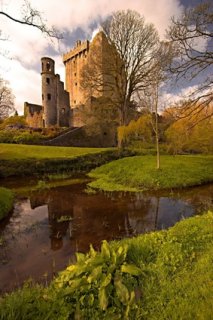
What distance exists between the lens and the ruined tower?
56.0 metres

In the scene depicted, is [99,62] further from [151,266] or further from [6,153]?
[151,266]

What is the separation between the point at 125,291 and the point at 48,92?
5810 centimetres

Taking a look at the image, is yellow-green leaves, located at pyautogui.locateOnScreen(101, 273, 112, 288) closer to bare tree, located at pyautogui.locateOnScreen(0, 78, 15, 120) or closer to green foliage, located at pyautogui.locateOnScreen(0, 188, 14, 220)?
green foliage, located at pyautogui.locateOnScreen(0, 188, 14, 220)

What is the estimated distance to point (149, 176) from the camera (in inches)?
744

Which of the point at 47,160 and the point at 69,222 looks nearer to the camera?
the point at 69,222

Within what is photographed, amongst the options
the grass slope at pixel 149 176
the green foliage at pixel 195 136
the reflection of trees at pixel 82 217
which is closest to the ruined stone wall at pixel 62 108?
the green foliage at pixel 195 136

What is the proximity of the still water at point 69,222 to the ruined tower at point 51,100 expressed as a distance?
42.2m

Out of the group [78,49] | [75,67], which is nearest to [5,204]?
[75,67]

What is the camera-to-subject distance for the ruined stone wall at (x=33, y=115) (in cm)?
5769

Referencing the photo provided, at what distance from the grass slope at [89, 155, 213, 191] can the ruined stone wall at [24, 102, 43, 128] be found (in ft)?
128

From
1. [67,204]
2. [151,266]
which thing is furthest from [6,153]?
[151,266]

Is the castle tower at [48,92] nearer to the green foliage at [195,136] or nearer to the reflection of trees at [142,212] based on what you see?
the green foliage at [195,136]

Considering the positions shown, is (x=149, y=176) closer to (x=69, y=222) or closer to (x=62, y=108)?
(x=69, y=222)

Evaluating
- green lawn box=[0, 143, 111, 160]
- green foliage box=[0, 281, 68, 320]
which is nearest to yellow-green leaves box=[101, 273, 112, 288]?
green foliage box=[0, 281, 68, 320]
